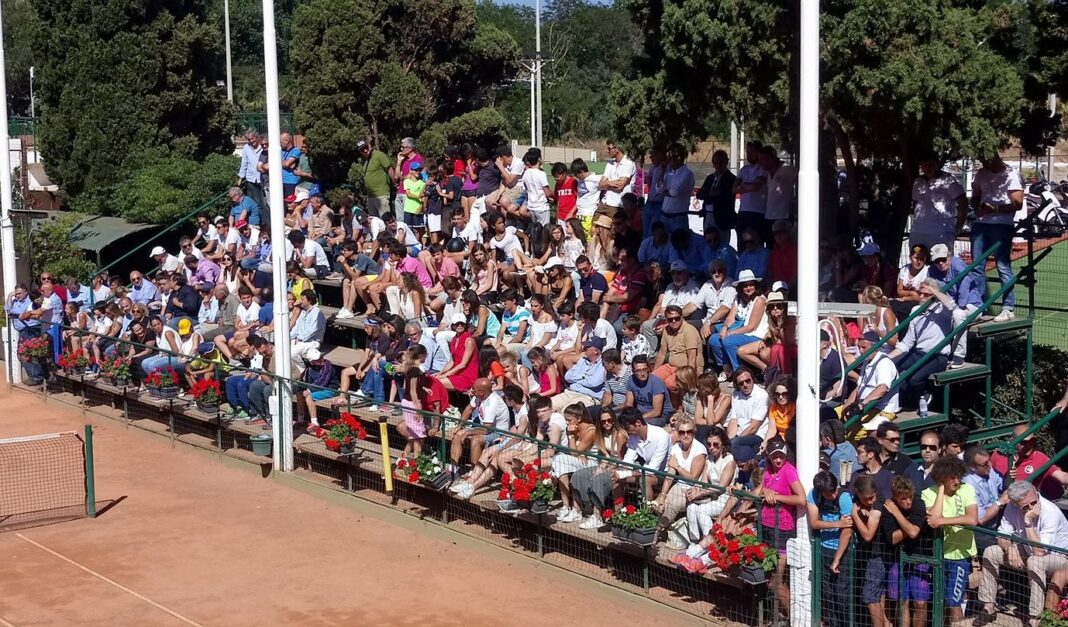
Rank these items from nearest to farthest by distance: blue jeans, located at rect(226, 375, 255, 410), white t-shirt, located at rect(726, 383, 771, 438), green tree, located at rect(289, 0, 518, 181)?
1. white t-shirt, located at rect(726, 383, 771, 438)
2. blue jeans, located at rect(226, 375, 255, 410)
3. green tree, located at rect(289, 0, 518, 181)

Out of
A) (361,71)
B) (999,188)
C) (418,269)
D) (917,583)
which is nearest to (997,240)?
(999,188)

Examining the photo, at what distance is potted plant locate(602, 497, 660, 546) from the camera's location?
12.7 m

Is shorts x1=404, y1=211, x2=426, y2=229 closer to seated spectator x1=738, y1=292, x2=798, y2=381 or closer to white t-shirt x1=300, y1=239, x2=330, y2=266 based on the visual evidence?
white t-shirt x1=300, y1=239, x2=330, y2=266

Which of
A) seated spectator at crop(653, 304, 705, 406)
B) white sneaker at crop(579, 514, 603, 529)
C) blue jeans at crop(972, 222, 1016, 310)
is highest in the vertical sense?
blue jeans at crop(972, 222, 1016, 310)

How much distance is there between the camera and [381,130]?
1182 inches

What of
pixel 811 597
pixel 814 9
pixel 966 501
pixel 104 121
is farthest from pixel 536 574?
pixel 104 121

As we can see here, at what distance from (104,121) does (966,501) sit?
80.4ft

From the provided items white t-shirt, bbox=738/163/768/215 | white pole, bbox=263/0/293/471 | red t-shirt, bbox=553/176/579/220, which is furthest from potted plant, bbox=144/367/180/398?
white t-shirt, bbox=738/163/768/215

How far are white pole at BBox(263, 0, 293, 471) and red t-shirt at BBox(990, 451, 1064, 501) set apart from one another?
9033mm

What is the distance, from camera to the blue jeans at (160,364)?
20188mm

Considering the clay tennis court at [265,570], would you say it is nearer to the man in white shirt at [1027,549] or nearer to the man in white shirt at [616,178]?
the man in white shirt at [1027,549]

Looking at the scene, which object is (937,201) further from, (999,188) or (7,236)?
(7,236)

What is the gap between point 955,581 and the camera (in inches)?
419

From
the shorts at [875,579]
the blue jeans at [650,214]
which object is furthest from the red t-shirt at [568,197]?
the shorts at [875,579]
